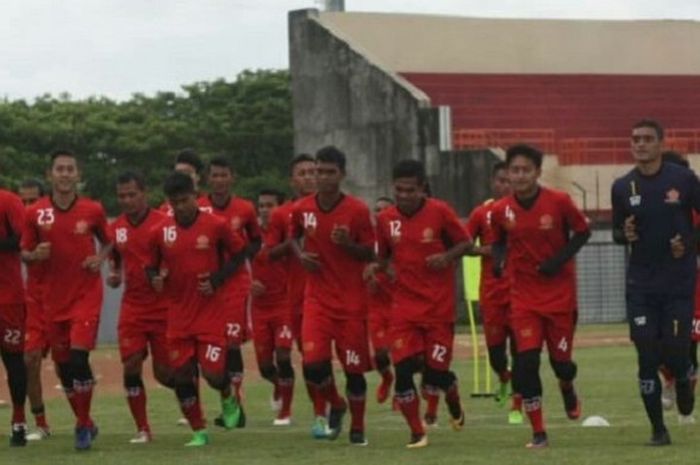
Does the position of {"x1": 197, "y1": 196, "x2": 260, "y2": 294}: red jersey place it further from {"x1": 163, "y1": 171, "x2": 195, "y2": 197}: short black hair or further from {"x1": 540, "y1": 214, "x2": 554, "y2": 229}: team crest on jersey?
{"x1": 540, "y1": 214, "x2": 554, "y2": 229}: team crest on jersey

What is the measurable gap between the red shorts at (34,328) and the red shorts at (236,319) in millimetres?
1570

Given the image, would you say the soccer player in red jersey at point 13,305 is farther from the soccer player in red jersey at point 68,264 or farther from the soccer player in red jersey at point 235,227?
the soccer player in red jersey at point 235,227

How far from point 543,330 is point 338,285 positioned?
5.71 ft

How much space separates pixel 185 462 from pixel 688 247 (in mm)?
3971

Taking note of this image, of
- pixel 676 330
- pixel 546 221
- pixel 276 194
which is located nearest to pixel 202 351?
pixel 546 221

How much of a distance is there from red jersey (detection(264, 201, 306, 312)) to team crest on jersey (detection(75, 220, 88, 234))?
1.68m

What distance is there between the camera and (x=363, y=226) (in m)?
17.1

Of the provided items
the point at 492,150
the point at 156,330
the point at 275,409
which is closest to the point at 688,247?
the point at 156,330

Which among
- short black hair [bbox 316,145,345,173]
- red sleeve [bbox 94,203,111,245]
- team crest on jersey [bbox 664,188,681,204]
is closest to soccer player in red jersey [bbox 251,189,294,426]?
red sleeve [bbox 94,203,111,245]

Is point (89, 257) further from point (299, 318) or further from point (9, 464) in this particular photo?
point (299, 318)

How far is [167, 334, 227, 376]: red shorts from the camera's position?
55.9 feet

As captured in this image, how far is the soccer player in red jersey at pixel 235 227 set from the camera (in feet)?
61.4

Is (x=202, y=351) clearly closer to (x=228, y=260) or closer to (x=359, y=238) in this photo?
(x=228, y=260)

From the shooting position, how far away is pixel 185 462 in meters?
15.6
